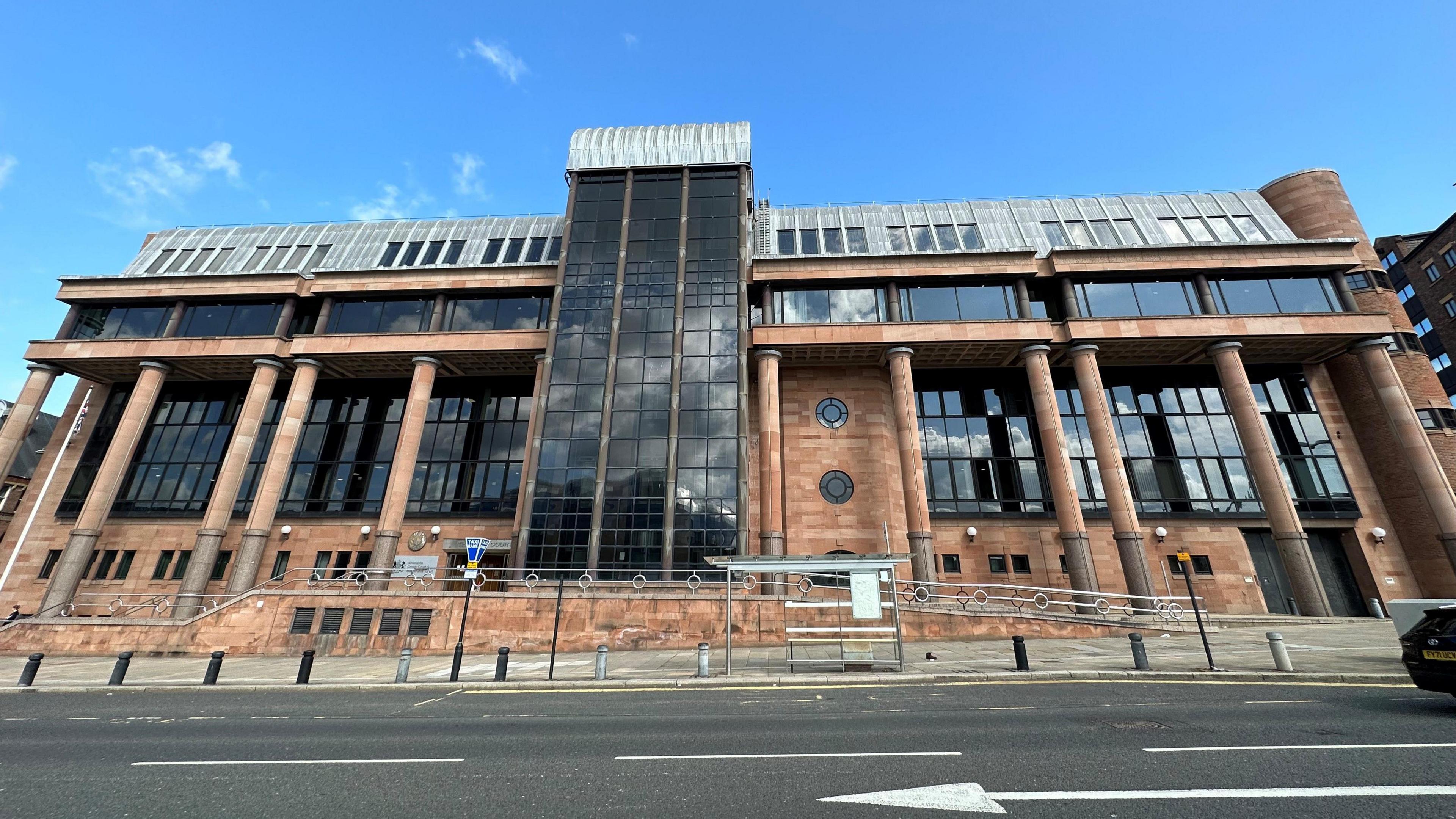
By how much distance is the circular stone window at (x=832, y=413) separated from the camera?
32.3m

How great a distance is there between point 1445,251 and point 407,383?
267 ft

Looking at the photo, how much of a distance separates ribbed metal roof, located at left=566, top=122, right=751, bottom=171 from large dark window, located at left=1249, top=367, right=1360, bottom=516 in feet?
109

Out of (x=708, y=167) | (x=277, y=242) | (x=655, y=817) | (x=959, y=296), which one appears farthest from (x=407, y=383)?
(x=655, y=817)

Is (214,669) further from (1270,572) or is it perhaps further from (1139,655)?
(1270,572)

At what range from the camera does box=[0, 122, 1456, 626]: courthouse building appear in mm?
27516

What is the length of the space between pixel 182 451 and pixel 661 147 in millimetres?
36192

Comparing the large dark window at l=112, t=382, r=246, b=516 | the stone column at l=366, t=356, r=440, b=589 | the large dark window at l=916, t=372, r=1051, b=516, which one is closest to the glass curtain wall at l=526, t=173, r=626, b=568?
the stone column at l=366, t=356, r=440, b=589

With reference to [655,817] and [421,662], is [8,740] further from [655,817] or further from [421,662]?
[655,817]

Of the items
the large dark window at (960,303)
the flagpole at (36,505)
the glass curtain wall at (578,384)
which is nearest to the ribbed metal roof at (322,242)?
the glass curtain wall at (578,384)

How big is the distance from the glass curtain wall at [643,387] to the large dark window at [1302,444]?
32.5 meters

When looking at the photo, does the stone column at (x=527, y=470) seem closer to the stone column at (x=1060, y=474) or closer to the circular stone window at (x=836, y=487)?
the circular stone window at (x=836, y=487)

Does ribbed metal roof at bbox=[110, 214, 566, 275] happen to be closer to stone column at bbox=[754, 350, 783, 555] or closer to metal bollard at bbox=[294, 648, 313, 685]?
stone column at bbox=[754, 350, 783, 555]

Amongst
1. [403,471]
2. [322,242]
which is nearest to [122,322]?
[322,242]

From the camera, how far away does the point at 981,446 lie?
31953 mm
